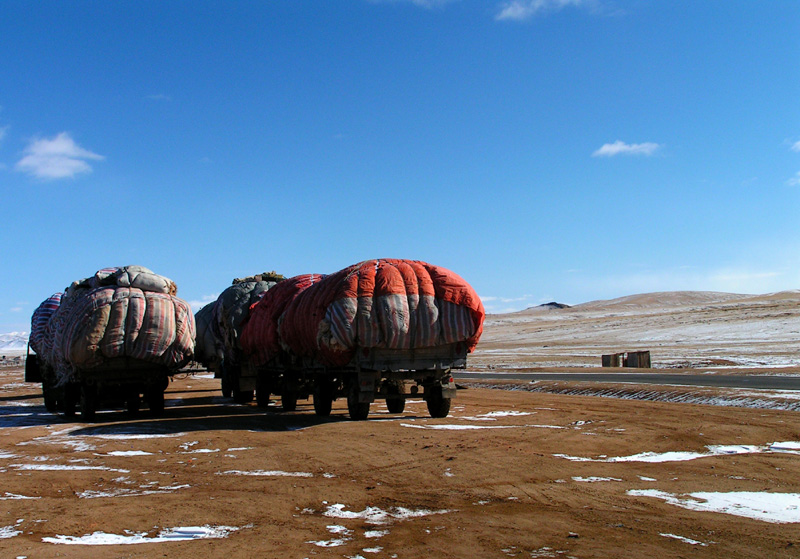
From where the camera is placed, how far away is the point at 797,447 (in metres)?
12.3

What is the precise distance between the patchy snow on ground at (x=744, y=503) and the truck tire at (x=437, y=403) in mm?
8541

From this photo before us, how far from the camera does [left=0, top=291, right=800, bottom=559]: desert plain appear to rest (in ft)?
23.0

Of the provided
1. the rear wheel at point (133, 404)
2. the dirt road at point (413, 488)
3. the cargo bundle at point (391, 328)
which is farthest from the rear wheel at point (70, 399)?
the cargo bundle at point (391, 328)

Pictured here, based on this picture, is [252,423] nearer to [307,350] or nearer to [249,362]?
[307,350]

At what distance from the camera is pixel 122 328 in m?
18.5

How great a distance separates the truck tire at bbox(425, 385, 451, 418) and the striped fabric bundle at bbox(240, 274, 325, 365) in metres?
5.16

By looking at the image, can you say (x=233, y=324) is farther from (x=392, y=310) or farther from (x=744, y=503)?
(x=744, y=503)

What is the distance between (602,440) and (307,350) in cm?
804

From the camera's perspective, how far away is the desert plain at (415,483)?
7.02 metres

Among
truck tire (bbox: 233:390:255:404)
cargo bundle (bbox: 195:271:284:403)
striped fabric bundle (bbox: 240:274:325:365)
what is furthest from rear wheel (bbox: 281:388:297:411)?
truck tire (bbox: 233:390:255:404)

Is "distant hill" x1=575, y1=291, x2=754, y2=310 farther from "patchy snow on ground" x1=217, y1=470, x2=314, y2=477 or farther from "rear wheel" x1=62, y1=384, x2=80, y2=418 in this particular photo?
"patchy snow on ground" x1=217, y1=470, x2=314, y2=477

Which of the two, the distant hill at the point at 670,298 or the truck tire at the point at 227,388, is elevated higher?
the distant hill at the point at 670,298

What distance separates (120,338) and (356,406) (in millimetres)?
6234

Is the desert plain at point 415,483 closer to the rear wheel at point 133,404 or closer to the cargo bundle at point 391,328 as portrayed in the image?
the rear wheel at point 133,404
